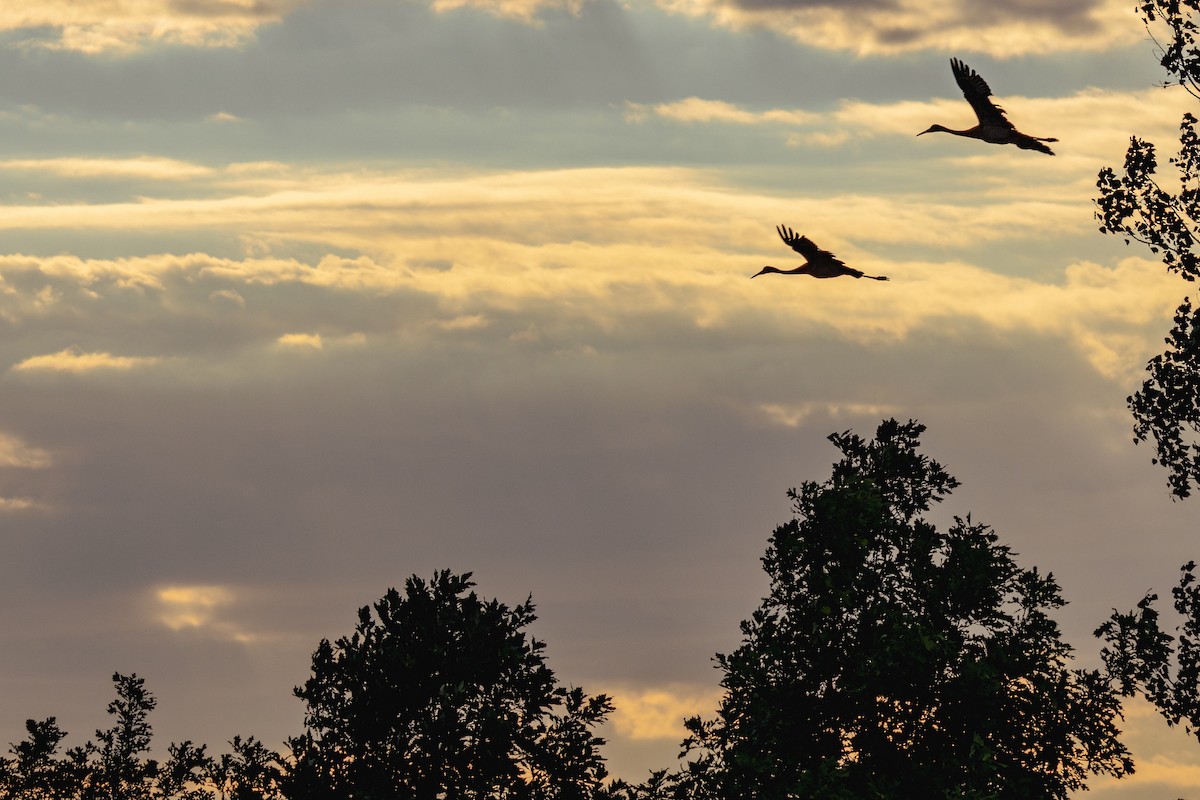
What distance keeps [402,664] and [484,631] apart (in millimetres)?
2292

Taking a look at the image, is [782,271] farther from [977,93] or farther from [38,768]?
[38,768]

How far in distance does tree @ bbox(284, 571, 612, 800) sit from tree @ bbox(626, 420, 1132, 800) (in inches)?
147

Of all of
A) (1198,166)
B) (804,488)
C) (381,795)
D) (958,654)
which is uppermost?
(1198,166)

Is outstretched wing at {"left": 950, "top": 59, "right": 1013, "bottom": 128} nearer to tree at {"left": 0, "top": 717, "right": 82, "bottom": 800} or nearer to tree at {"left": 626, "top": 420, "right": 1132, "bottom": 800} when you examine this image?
tree at {"left": 626, "top": 420, "right": 1132, "bottom": 800}

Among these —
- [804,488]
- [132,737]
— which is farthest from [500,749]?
[132,737]

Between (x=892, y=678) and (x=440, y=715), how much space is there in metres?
11.8

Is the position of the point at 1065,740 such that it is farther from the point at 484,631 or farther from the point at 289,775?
the point at 289,775

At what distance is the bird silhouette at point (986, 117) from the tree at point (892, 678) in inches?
386

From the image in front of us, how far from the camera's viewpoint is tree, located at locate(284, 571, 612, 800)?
4125 cm

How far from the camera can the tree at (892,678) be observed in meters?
37.4

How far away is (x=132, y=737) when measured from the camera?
5462 cm

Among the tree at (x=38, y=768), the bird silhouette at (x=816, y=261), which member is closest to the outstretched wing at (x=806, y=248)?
the bird silhouette at (x=816, y=261)

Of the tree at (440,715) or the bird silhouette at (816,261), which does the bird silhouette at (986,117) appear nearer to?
the bird silhouette at (816,261)

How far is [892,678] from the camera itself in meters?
37.5
